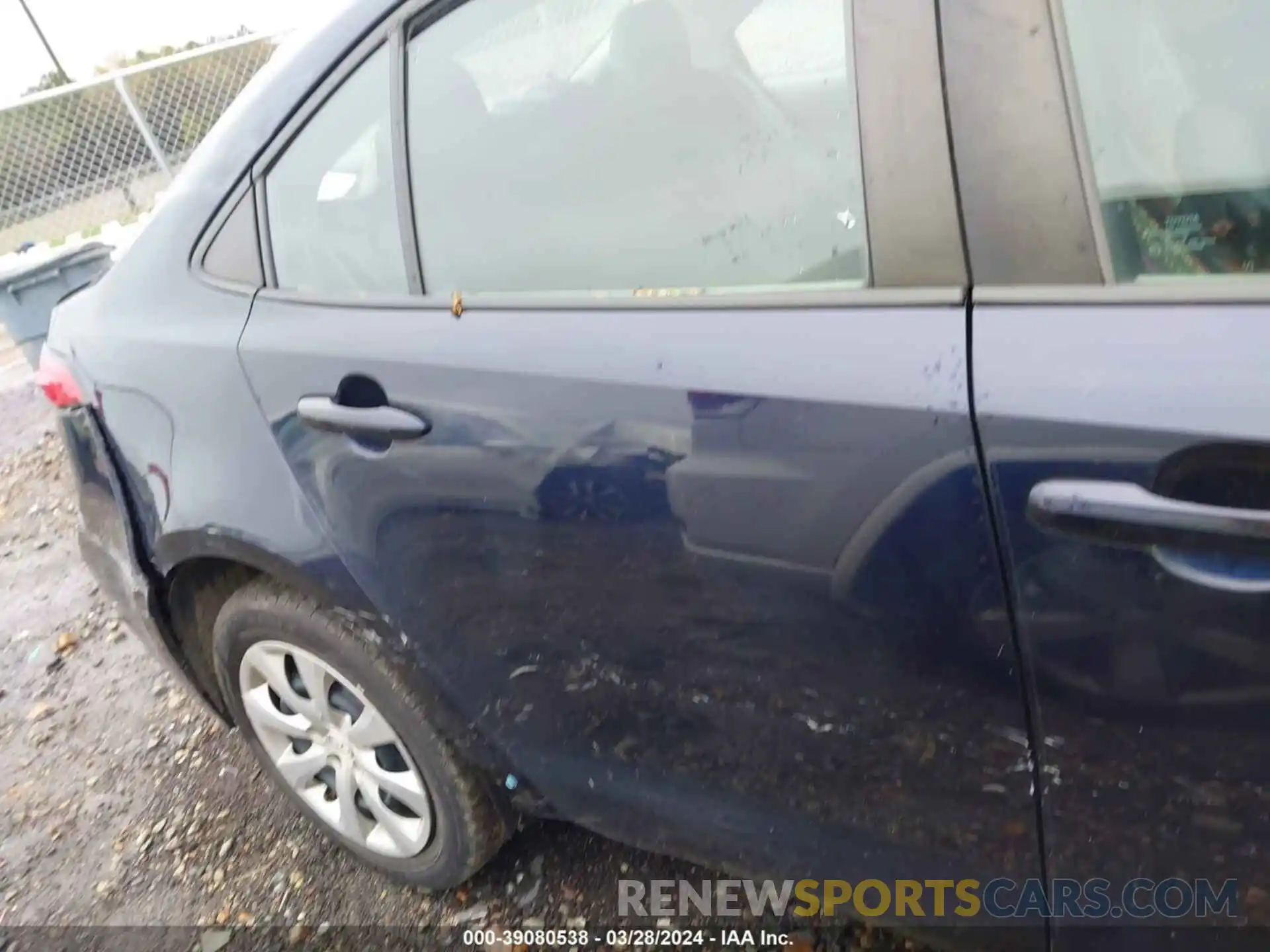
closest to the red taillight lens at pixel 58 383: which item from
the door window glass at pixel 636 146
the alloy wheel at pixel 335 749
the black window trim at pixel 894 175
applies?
the alloy wheel at pixel 335 749

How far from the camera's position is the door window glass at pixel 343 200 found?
5.30 ft

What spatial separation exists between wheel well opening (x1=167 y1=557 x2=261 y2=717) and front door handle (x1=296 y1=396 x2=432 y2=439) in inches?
20.7

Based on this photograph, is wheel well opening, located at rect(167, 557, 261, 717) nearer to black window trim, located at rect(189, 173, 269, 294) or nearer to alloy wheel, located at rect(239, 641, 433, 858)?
alloy wheel, located at rect(239, 641, 433, 858)

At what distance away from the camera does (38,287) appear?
19.1ft

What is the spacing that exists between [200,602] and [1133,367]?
1855 millimetres

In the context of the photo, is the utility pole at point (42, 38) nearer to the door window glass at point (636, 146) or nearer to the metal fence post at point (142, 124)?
the metal fence post at point (142, 124)

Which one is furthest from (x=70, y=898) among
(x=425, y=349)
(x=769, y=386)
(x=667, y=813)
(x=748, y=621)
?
(x=769, y=386)

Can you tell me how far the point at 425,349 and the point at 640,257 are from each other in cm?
36

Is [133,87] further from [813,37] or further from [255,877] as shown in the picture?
[813,37]

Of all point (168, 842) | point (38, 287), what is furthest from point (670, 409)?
point (38, 287)

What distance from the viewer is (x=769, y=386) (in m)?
1.18

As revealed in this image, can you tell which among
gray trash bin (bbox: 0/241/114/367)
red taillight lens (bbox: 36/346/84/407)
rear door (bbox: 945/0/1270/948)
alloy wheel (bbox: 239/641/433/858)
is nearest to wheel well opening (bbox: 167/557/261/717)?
alloy wheel (bbox: 239/641/433/858)

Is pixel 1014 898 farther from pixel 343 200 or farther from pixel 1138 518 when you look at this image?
pixel 343 200

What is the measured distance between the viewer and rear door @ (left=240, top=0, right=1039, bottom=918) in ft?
3.72
